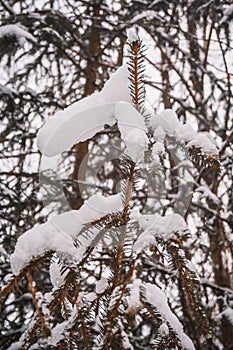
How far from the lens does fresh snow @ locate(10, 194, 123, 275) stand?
907mm

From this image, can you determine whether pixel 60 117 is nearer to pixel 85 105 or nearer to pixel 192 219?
pixel 85 105

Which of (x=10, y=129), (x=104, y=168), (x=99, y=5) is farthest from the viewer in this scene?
(x=104, y=168)

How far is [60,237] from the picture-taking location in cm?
93

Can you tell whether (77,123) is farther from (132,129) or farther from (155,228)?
(155,228)

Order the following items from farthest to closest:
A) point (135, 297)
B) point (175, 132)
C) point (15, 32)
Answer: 1. point (15, 32)
2. point (175, 132)
3. point (135, 297)

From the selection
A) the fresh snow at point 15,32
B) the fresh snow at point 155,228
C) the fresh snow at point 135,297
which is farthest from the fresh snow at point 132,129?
the fresh snow at point 15,32

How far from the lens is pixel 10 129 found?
3.40 metres

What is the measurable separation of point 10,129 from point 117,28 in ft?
4.09

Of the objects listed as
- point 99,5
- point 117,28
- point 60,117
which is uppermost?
point 99,5

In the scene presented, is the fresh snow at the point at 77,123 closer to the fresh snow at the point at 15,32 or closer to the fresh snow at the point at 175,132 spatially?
the fresh snow at the point at 175,132

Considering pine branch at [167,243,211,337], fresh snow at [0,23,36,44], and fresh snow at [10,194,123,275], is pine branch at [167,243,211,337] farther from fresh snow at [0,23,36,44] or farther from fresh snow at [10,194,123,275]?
fresh snow at [0,23,36,44]

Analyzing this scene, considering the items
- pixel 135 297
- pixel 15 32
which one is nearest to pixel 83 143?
pixel 15 32

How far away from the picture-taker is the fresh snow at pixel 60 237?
91 centimetres

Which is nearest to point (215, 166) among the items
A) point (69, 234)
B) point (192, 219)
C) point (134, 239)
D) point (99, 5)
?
point (134, 239)
